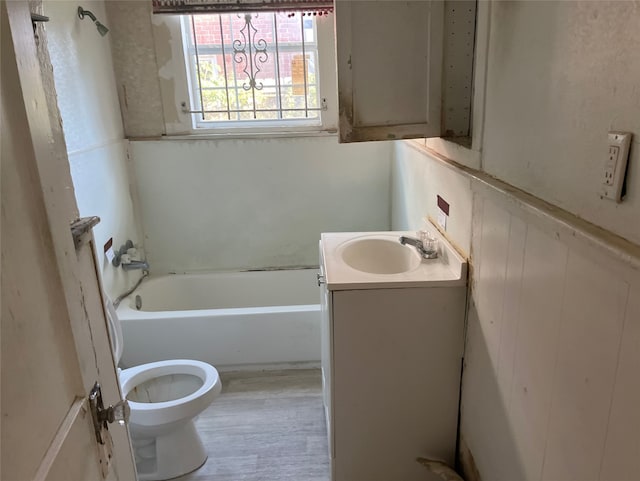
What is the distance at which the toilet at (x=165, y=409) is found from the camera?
73.1 inches

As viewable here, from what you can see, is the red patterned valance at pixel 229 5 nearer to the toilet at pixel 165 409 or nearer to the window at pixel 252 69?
the window at pixel 252 69

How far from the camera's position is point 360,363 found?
1704 mm

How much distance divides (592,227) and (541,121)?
313mm

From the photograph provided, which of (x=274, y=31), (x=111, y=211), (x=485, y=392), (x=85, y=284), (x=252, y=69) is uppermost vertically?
(x=274, y=31)

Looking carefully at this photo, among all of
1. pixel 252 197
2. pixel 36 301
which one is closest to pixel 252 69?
pixel 252 197

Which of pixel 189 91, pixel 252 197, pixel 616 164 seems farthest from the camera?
pixel 252 197

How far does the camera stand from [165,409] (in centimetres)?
185

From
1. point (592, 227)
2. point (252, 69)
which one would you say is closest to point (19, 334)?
point (592, 227)

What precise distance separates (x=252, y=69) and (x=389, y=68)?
1635mm

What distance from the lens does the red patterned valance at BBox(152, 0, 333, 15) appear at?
2.66 meters

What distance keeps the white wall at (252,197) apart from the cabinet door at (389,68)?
5.03ft

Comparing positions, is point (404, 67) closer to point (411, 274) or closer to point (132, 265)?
point (411, 274)

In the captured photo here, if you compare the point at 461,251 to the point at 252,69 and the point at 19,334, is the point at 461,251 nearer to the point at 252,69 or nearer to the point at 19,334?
the point at 19,334

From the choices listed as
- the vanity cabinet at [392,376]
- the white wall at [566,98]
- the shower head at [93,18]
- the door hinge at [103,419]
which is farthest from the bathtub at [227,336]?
the door hinge at [103,419]
